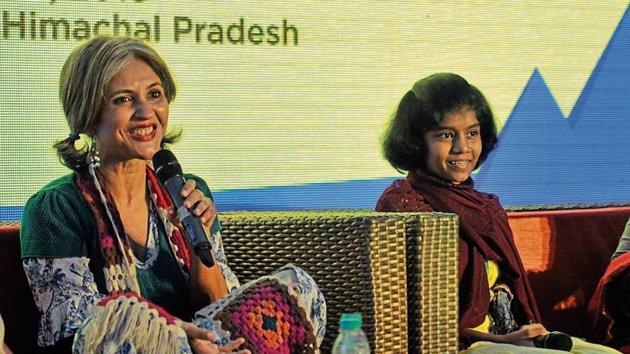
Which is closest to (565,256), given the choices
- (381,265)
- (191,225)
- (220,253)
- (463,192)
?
(463,192)

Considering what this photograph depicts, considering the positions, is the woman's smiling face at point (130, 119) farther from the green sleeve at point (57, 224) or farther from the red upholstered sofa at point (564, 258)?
the red upholstered sofa at point (564, 258)

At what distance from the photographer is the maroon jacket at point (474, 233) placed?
13.4 ft

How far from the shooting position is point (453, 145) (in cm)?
424

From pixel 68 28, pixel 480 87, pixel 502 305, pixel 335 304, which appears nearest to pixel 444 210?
pixel 502 305

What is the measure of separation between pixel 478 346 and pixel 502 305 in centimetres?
30

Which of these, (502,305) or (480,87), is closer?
(502,305)

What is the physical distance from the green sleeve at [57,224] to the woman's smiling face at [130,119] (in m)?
0.17

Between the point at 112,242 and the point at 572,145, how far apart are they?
8.10 feet

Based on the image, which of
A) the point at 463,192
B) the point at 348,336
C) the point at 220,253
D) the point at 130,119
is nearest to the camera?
the point at 348,336

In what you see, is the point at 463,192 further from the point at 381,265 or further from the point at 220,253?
the point at 220,253

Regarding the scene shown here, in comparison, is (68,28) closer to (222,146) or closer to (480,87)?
(222,146)

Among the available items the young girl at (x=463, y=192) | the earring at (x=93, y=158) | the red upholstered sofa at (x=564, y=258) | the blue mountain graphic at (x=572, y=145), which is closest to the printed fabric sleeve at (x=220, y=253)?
the earring at (x=93, y=158)

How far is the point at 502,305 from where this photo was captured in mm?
4184

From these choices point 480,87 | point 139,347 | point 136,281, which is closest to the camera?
point 139,347
